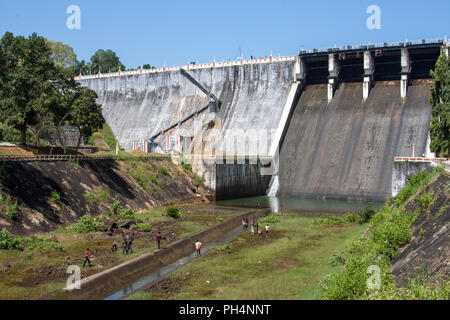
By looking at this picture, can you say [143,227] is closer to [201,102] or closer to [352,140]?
[352,140]

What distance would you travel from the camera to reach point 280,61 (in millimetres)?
78438

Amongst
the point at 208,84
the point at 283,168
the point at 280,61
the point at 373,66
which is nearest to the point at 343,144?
the point at 283,168

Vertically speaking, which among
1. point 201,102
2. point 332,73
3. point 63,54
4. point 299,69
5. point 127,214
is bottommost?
point 127,214

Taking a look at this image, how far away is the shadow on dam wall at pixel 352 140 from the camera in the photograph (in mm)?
60375

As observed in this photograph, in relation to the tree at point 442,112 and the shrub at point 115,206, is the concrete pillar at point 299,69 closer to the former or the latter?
the tree at point 442,112

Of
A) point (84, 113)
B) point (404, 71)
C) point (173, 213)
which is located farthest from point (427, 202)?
point (404, 71)

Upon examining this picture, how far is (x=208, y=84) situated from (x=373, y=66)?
30975mm

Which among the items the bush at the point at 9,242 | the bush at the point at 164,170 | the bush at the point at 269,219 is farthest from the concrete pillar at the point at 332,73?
the bush at the point at 9,242

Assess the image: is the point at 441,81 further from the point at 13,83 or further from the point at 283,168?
the point at 13,83

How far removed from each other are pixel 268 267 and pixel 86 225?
16606mm

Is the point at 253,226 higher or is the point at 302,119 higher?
the point at 302,119

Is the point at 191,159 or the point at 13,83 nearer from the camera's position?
the point at 13,83

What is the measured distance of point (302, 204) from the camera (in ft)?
185

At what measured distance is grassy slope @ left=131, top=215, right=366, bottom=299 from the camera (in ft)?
74.2
